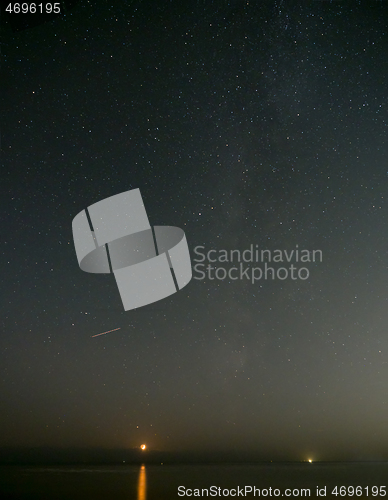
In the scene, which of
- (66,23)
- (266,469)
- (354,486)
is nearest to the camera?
(354,486)

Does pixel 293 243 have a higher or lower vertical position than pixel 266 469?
higher

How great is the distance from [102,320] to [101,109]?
140cm

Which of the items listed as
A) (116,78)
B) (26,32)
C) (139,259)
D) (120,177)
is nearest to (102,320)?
(139,259)

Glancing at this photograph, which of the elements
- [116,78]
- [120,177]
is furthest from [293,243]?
[116,78]

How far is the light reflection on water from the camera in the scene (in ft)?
6.34

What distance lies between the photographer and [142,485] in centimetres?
214

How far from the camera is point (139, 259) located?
268cm

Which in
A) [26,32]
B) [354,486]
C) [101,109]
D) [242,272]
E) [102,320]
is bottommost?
[354,486]

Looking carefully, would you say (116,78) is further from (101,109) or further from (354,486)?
(354,486)

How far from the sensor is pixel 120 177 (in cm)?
270

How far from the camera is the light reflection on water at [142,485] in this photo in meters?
1.93

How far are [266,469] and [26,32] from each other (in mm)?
3240

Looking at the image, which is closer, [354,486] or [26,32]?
[354,486]

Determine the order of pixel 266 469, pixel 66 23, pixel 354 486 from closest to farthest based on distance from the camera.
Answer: pixel 354 486
pixel 266 469
pixel 66 23
